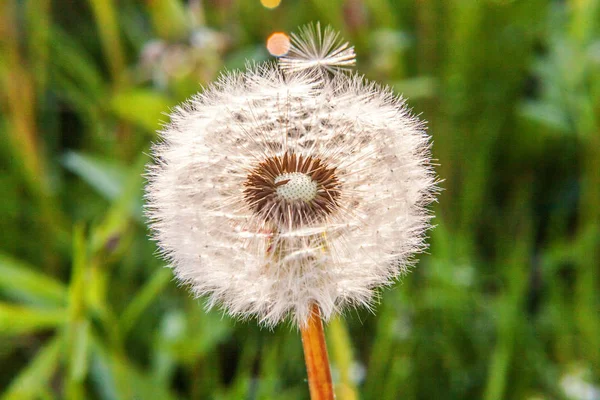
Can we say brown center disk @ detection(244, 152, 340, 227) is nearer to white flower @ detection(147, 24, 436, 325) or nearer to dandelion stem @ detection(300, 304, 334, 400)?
white flower @ detection(147, 24, 436, 325)

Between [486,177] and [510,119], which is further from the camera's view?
[510,119]

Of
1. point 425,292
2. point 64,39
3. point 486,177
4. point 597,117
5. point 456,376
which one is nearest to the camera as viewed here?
point 456,376

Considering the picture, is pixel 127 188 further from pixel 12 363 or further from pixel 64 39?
pixel 64 39

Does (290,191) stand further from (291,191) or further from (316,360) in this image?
(316,360)

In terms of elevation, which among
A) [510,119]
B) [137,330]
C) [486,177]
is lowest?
[137,330]

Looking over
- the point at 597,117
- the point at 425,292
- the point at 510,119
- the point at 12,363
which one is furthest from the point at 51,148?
the point at 597,117

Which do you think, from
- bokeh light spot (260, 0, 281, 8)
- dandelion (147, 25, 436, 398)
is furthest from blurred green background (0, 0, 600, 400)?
dandelion (147, 25, 436, 398)

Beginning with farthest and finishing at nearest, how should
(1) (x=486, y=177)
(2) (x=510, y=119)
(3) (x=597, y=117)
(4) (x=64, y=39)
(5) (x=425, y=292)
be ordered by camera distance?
(4) (x=64, y=39)
(2) (x=510, y=119)
(1) (x=486, y=177)
(3) (x=597, y=117)
(5) (x=425, y=292)

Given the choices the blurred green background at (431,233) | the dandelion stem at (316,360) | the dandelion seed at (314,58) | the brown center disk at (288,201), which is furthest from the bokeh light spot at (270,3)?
the dandelion stem at (316,360)
